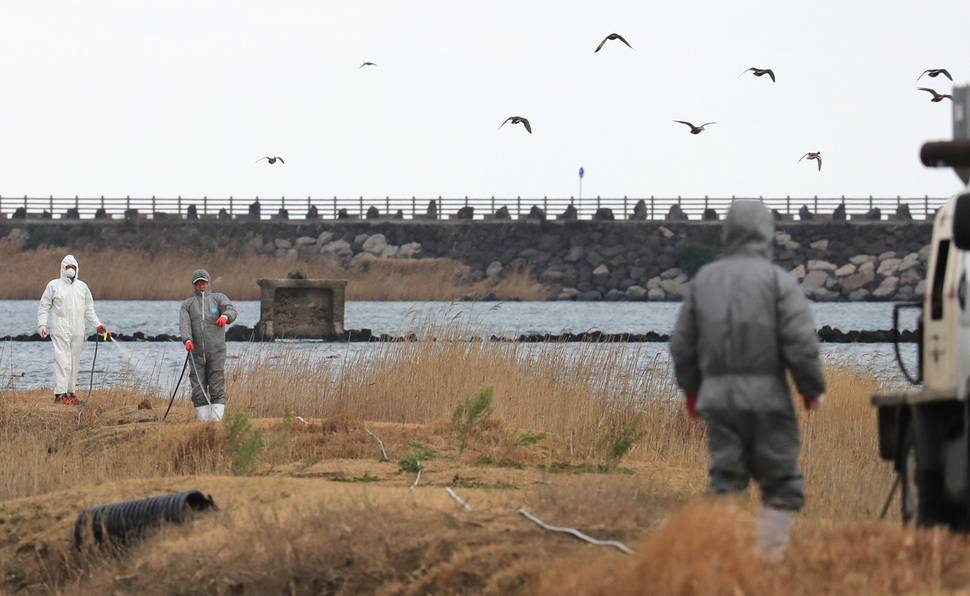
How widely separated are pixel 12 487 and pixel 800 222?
61221 millimetres

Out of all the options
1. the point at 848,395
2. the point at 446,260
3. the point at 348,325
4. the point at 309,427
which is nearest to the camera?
the point at 309,427

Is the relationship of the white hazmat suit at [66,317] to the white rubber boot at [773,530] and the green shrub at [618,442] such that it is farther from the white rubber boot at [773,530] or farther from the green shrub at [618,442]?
the white rubber boot at [773,530]

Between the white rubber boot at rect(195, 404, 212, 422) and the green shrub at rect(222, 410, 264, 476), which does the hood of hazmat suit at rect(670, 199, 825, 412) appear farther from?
the white rubber boot at rect(195, 404, 212, 422)

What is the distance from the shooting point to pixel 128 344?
1358 inches

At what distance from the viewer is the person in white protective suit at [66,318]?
15.3m

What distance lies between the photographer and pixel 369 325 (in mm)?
44000

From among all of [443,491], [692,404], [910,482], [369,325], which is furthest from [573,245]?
[692,404]

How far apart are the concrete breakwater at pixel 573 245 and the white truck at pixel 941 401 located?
58.8 m

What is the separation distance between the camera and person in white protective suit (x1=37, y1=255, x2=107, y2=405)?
15.3m

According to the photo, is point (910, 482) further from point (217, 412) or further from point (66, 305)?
point (66, 305)

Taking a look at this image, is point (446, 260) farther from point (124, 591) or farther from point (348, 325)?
point (124, 591)

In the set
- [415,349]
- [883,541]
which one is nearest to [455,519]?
[883,541]

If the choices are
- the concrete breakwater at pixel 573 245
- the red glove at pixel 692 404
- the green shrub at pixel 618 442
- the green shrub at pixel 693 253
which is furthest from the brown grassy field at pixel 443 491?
the concrete breakwater at pixel 573 245

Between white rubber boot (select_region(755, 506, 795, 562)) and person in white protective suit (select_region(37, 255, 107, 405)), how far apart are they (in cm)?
1134
